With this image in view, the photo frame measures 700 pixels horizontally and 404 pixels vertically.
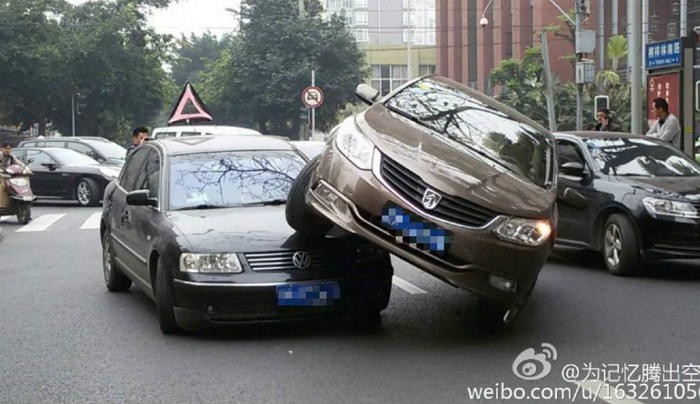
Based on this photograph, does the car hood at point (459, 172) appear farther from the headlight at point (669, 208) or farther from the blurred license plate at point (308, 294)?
the headlight at point (669, 208)

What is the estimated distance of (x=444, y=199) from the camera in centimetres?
628

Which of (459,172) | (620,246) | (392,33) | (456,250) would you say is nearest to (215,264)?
(456,250)

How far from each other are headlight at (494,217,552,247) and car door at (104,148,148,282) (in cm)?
317

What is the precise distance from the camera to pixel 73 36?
138ft

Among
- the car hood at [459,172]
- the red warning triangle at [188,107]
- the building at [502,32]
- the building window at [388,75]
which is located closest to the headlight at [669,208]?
the car hood at [459,172]

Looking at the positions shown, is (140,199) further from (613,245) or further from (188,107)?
(188,107)

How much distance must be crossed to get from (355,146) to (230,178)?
4.98ft

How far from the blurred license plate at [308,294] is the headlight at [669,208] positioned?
14.0ft

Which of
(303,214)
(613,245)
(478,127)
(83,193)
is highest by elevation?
(478,127)

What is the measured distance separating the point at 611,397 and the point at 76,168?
18004 millimetres

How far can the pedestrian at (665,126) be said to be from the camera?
1377cm

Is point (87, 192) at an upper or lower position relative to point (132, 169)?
lower

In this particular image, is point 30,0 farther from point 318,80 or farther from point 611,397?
point 611,397

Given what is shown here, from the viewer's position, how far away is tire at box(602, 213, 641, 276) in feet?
31.8
